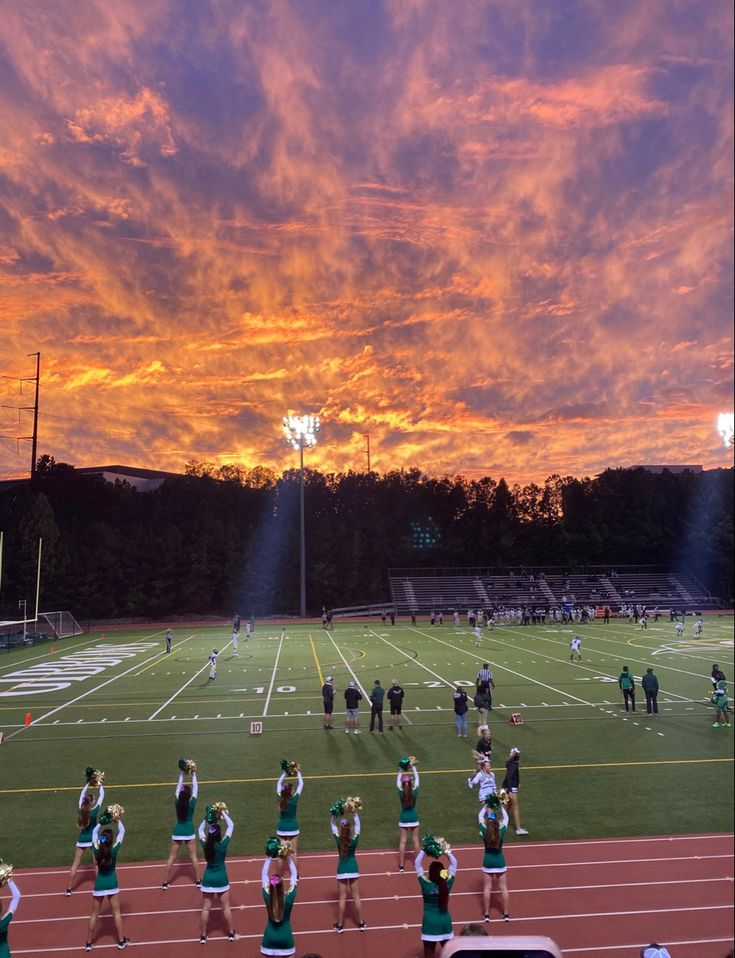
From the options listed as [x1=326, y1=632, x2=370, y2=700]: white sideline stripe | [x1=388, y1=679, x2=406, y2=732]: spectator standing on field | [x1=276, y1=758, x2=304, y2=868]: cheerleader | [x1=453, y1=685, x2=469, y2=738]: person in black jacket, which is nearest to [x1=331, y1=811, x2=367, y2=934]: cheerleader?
[x1=276, y1=758, x2=304, y2=868]: cheerleader

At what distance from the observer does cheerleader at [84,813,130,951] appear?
5871 millimetres

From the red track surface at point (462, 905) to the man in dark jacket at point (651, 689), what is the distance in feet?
19.6

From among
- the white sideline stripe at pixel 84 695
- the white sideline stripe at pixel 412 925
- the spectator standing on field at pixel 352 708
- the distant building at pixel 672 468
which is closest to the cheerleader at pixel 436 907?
the white sideline stripe at pixel 412 925

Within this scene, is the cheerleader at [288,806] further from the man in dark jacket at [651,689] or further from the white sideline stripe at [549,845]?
the man in dark jacket at [651,689]

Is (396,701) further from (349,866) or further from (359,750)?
(349,866)

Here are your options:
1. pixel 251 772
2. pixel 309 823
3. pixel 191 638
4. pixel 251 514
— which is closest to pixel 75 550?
pixel 191 638

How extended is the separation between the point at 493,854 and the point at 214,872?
249cm

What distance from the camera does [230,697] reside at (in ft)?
53.7

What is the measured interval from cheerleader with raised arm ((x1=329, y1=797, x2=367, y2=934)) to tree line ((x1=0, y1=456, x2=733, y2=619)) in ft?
29.4

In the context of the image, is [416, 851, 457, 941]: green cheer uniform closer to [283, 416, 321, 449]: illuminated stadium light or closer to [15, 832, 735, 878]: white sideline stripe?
[15, 832, 735, 878]: white sideline stripe

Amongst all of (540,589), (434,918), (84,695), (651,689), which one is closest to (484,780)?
(434,918)

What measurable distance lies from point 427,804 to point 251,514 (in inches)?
1607

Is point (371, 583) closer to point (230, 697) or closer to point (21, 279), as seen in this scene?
point (230, 697)

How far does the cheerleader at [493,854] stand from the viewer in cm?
630
